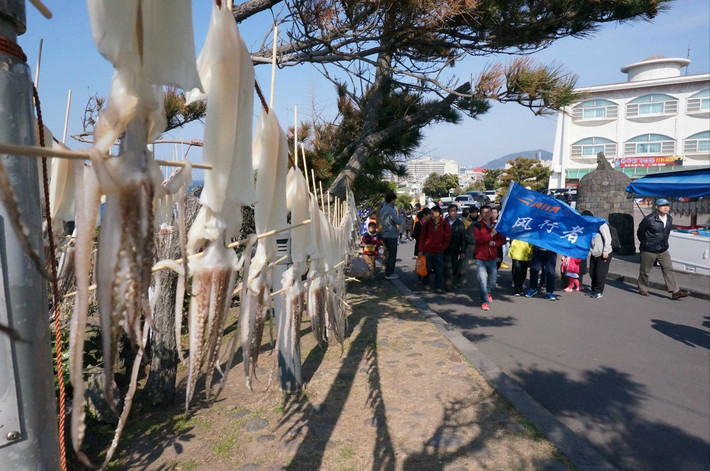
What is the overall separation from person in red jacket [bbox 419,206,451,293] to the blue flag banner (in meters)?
1.75

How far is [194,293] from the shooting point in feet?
3.63

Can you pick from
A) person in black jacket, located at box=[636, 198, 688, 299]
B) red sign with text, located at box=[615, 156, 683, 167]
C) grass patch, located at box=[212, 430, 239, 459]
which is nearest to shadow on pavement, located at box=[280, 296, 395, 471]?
grass patch, located at box=[212, 430, 239, 459]

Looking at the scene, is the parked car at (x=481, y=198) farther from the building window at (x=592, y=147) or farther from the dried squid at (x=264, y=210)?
the dried squid at (x=264, y=210)

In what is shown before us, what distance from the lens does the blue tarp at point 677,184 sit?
10930 millimetres

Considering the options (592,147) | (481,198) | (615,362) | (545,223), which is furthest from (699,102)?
(615,362)

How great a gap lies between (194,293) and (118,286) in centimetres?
30

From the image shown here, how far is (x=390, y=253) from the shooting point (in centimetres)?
990

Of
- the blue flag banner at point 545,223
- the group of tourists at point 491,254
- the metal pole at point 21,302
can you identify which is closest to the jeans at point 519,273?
the group of tourists at point 491,254

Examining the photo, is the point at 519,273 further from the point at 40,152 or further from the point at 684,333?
the point at 40,152

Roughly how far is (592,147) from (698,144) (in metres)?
7.13

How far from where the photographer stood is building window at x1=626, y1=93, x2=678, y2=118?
33656 mm

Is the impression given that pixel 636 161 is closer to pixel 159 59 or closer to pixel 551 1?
pixel 551 1

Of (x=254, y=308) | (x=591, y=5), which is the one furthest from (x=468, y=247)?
(x=254, y=308)

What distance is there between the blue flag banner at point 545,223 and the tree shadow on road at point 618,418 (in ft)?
7.96
